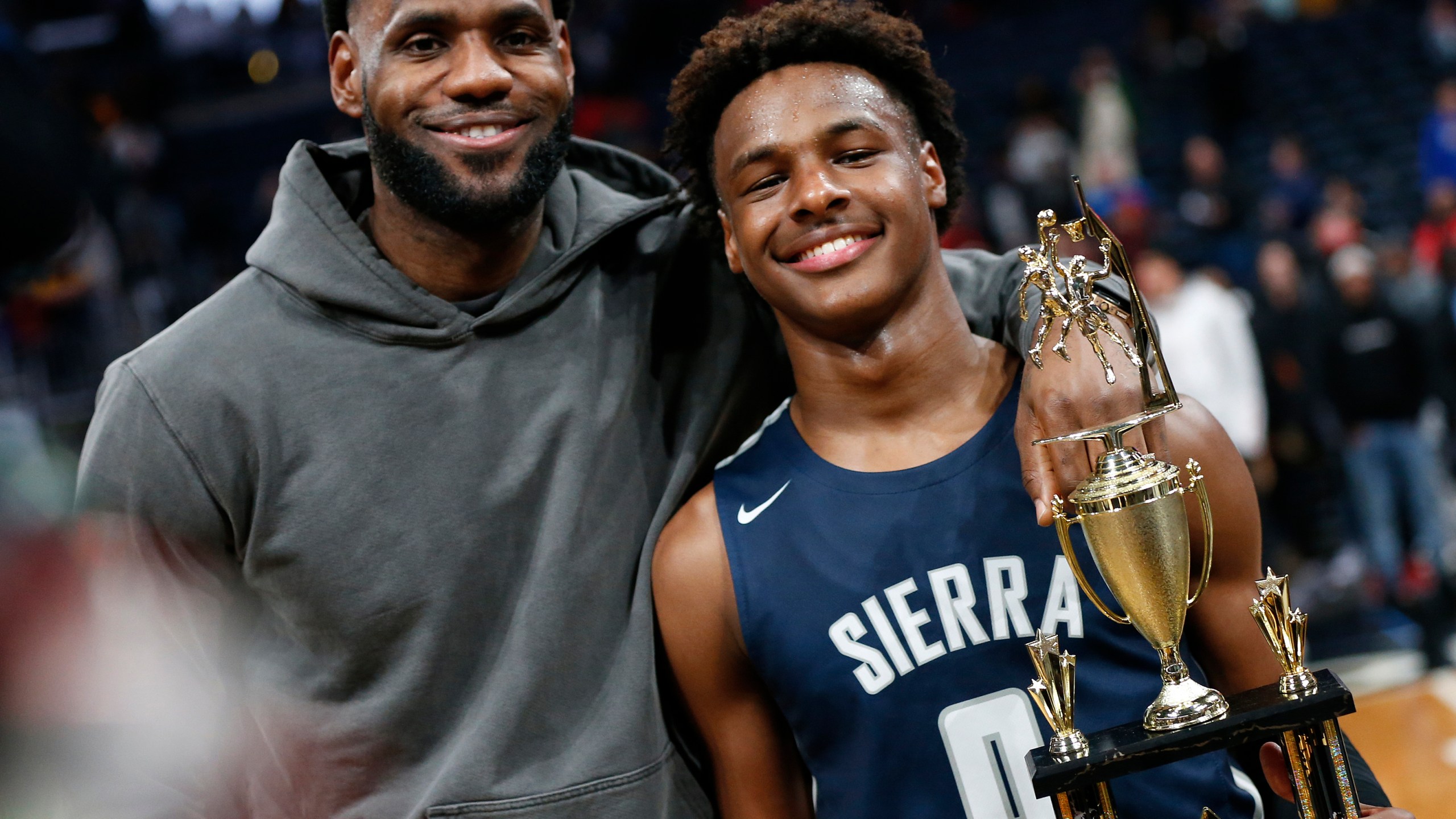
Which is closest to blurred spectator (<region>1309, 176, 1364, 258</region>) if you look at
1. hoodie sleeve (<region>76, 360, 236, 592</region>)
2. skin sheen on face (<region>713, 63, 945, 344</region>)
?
skin sheen on face (<region>713, 63, 945, 344</region>)

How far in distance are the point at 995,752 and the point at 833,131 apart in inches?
38.7

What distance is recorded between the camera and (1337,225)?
755cm

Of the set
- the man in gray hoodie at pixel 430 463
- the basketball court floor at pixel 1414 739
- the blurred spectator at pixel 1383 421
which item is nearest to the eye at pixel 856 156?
the man in gray hoodie at pixel 430 463

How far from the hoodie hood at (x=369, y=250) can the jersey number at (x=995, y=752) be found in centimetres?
97

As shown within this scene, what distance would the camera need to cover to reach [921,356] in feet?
6.76

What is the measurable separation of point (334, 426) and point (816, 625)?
82cm

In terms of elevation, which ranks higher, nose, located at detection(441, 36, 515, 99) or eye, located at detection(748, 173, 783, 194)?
nose, located at detection(441, 36, 515, 99)

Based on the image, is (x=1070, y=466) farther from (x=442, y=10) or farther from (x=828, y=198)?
(x=442, y=10)

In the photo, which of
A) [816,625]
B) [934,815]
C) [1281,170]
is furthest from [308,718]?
[1281,170]

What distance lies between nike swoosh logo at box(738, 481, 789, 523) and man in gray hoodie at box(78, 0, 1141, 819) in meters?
0.14

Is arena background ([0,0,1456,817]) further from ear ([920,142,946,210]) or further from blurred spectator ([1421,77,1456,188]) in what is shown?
ear ([920,142,946,210])

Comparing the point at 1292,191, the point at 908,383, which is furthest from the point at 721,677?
the point at 1292,191

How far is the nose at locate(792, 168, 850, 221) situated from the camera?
194cm

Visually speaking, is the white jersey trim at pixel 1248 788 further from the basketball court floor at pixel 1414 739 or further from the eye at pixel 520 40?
the basketball court floor at pixel 1414 739
